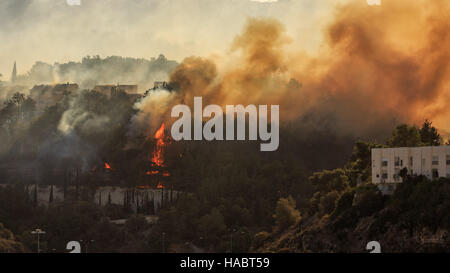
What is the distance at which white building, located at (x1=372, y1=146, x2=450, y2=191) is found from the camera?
477 feet

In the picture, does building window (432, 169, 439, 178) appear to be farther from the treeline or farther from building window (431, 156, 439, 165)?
the treeline

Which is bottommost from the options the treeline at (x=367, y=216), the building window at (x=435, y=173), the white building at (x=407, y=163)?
the treeline at (x=367, y=216)

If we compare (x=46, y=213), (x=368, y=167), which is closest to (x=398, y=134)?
(x=368, y=167)

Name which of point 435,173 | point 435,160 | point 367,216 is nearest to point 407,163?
point 435,160

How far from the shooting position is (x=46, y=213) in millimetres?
188375

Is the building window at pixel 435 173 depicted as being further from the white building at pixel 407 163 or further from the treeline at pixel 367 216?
the treeline at pixel 367 216

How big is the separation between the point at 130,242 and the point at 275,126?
1312 inches

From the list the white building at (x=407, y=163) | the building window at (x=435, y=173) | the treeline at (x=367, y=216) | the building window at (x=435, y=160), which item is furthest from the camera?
the building window at (x=435, y=160)

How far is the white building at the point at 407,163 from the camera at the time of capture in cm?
14538

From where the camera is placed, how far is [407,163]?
148875 mm

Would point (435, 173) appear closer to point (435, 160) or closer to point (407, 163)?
point (435, 160)

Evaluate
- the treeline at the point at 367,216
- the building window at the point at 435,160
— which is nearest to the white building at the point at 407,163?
the building window at the point at 435,160

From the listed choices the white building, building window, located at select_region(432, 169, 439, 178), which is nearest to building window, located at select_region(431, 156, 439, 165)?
the white building
